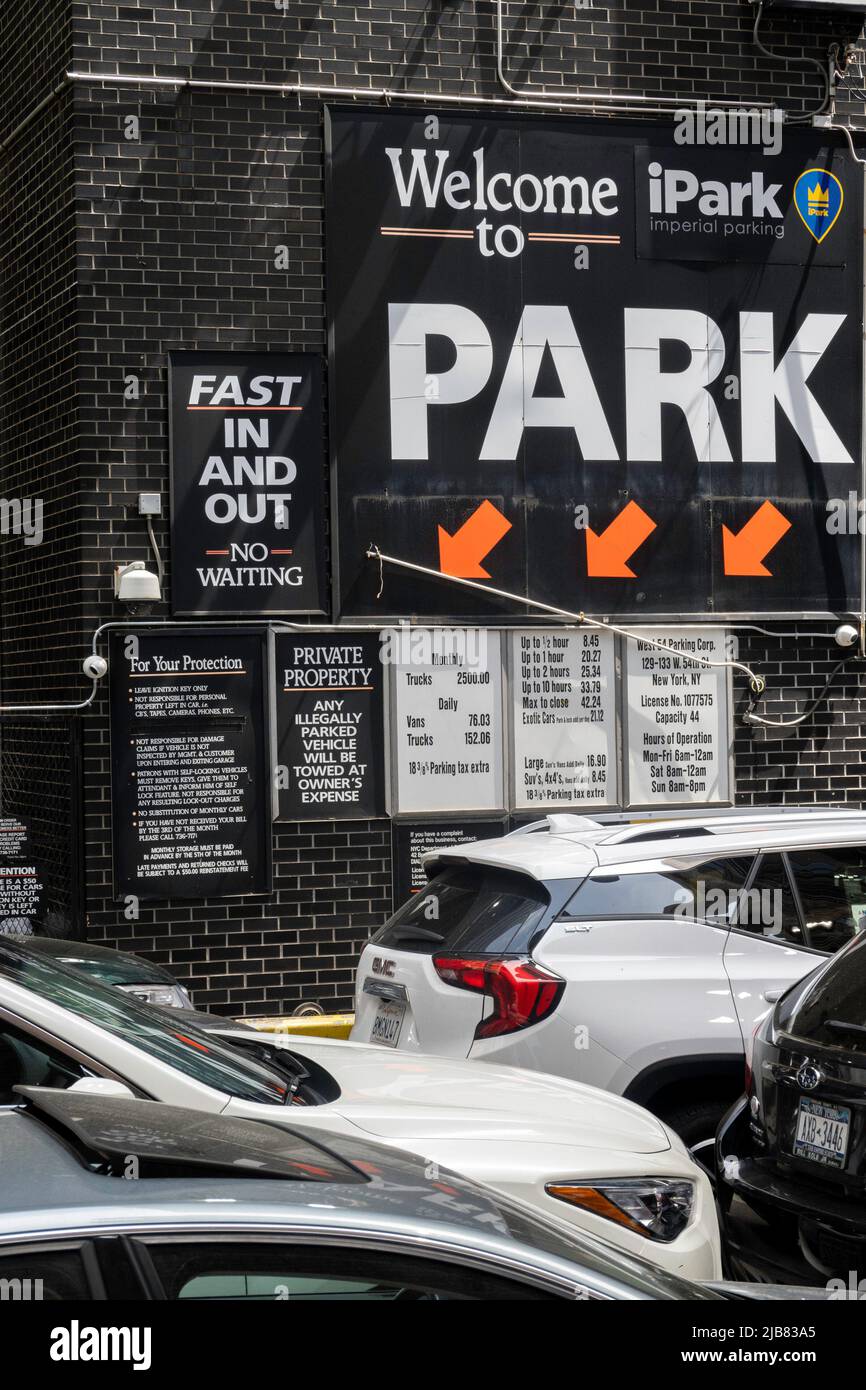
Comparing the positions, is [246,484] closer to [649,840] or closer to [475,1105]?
[649,840]

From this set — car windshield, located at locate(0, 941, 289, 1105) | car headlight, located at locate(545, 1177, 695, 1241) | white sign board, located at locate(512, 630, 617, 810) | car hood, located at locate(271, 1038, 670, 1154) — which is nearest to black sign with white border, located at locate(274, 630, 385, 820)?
white sign board, located at locate(512, 630, 617, 810)

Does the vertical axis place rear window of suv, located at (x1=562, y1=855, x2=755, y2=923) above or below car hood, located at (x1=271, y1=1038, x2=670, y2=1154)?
above

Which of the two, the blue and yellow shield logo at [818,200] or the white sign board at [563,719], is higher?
the blue and yellow shield logo at [818,200]

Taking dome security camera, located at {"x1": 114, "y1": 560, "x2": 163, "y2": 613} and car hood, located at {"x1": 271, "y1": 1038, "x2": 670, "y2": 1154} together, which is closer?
car hood, located at {"x1": 271, "y1": 1038, "x2": 670, "y2": 1154}

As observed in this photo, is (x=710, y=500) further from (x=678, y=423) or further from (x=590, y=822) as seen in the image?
(x=590, y=822)

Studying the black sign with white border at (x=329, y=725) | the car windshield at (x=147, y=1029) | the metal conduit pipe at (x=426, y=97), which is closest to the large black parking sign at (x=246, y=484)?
the black sign with white border at (x=329, y=725)

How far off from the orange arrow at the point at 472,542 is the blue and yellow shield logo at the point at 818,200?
142 inches

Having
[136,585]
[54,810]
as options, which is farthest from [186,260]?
[54,810]

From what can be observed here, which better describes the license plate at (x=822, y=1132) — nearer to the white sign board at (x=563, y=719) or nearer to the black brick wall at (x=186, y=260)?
the black brick wall at (x=186, y=260)

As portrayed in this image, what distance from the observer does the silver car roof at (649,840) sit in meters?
6.21

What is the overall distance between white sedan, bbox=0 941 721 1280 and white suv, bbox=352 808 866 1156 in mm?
940

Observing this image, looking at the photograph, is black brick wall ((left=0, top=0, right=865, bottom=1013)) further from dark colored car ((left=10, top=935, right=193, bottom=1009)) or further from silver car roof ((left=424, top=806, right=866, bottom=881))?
silver car roof ((left=424, top=806, right=866, bottom=881))

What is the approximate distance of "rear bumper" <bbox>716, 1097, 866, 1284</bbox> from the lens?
14.2 feet
